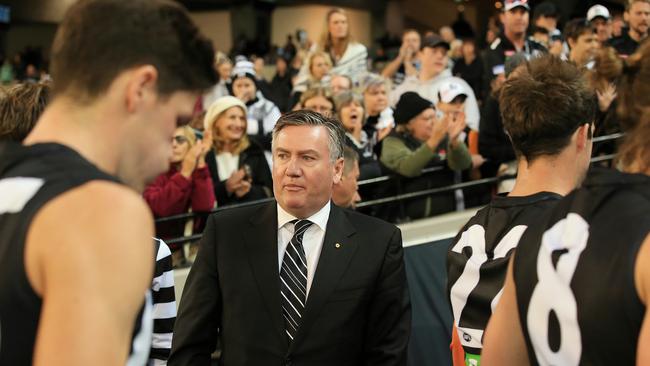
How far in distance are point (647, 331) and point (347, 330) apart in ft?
5.78

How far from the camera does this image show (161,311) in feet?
10.3

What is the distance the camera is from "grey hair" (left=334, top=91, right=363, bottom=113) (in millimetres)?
6504

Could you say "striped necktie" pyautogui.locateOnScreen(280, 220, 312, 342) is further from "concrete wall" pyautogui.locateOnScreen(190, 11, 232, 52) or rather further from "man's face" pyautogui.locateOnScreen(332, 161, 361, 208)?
"concrete wall" pyautogui.locateOnScreen(190, 11, 232, 52)

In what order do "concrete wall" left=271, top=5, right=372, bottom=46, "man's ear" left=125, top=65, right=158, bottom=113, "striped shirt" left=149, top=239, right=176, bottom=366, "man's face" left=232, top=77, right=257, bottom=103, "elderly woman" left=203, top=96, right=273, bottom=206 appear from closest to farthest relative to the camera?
"man's ear" left=125, top=65, right=158, bottom=113, "striped shirt" left=149, top=239, right=176, bottom=366, "elderly woman" left=203, top=96, right=273, bottom=206, "man's face" left=232, top=77, right=257, bottom=103, "concrete wall" left=271, top=5, right=372, bottom=46

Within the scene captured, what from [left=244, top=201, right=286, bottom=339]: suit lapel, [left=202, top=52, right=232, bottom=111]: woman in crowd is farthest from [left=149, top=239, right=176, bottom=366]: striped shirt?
[left=202, top=52, right=232, bottom=111]: woman in crowd

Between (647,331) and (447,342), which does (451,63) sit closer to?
(447,342)

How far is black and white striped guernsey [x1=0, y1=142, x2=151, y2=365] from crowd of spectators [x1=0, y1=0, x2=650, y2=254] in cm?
241

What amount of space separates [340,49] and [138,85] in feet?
23.2

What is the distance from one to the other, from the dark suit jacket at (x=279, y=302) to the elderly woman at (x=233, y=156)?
2.25 metres

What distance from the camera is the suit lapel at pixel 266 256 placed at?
129 inches

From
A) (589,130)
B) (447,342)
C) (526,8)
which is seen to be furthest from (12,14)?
(589,130)

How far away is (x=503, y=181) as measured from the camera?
677cm

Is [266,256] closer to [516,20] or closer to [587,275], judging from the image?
[587,275]

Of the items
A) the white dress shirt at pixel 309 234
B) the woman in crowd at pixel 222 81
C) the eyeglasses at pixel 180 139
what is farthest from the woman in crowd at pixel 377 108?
the white dress shirt at pixel 309 234
